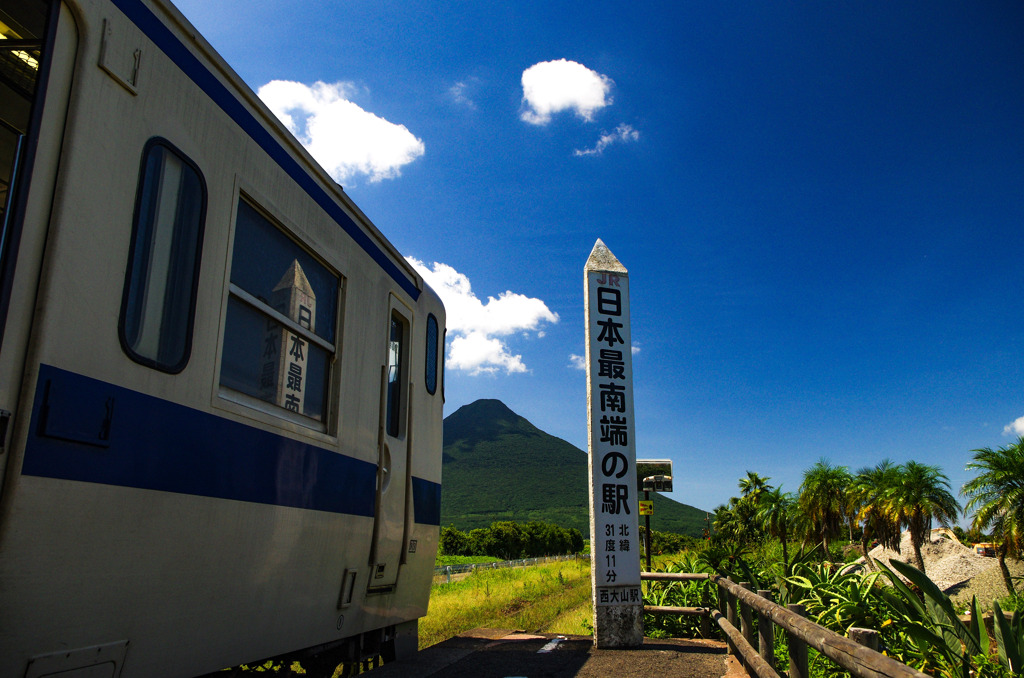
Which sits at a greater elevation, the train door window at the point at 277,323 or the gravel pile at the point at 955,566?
the train door window at the point at 277,323

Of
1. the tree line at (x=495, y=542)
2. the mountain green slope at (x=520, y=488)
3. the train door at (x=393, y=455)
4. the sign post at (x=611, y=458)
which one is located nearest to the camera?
the train door at (x=393, y=455)

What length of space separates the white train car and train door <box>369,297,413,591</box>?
0.21m

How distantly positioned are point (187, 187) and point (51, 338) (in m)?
0.99

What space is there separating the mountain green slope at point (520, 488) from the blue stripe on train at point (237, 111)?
115423mm

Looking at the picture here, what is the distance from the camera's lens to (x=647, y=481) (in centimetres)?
1062

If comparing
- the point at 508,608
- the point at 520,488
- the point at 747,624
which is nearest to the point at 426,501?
the point at 747,624

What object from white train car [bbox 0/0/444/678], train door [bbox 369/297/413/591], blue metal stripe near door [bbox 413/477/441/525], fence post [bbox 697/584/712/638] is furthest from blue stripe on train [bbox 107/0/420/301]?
fence post [bbox 697/584/712/638]

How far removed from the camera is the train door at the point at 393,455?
14.8 ft

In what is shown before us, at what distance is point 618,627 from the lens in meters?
7.26

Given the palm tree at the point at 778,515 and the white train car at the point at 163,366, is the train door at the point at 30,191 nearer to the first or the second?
the white train car at the point at 163,366

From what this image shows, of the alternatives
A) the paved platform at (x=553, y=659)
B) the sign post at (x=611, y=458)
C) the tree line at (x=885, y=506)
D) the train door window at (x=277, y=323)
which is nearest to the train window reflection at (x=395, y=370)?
the train door window at (x=277, y=323)

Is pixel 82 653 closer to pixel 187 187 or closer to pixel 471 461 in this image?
pixel 187 187

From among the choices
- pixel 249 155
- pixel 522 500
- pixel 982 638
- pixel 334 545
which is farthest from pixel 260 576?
pixel 522 500

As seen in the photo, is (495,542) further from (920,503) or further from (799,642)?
(799,642)
